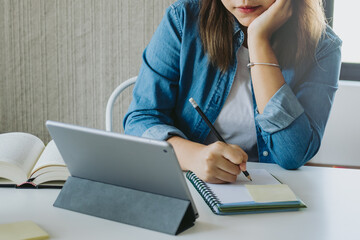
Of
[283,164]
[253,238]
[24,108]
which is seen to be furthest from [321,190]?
[24,108]

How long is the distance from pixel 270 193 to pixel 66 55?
1.43 meters

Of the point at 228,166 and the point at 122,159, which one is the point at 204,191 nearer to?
the point at 228,166

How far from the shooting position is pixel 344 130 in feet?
7.11

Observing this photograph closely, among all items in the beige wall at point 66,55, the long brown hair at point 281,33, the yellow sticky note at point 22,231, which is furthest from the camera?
A: the beige wall at point 66,55

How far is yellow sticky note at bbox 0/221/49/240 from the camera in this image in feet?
2.08

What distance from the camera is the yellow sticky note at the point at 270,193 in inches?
30.4

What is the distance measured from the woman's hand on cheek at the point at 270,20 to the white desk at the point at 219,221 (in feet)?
1.45

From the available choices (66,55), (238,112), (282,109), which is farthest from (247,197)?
(66,55)

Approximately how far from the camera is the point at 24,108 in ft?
6.66

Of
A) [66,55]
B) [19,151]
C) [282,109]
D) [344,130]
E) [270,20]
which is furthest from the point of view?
[344,130]

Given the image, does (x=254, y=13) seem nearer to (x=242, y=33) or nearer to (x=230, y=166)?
(x=242, y=33)

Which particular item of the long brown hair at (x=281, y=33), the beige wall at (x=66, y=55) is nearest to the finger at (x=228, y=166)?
the long brown hair at (x=281, y=33)

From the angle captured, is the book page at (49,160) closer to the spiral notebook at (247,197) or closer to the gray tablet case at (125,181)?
the gray tablet case at (125,181)

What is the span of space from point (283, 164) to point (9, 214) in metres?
0.61
